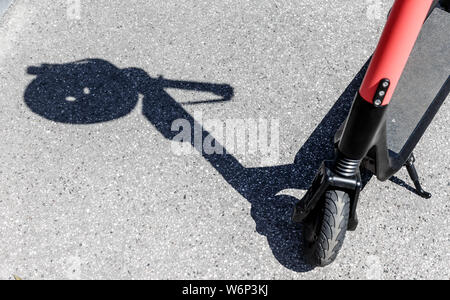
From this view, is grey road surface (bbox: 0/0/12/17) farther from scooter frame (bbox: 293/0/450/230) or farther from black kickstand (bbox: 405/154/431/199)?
black kickstand (bbox: 405/154/431/199)

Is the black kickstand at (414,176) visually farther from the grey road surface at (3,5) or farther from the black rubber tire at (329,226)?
the grey road surface at (3,5)

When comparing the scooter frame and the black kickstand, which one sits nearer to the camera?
the scooter frame

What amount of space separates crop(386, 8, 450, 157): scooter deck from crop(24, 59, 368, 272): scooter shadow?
1.40ft

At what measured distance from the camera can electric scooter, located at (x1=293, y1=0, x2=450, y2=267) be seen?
5.45ft

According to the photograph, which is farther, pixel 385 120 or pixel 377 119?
pixel 385 120

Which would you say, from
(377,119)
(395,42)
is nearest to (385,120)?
(377,119)

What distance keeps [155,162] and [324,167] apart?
1098 mm

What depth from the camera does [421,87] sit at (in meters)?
2.59

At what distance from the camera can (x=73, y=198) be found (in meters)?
2.61

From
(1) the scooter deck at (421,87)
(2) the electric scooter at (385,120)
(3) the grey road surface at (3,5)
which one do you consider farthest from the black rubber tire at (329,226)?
(3) the grey road surface at (3,5)

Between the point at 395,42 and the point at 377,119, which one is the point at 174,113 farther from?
the point at 395,42

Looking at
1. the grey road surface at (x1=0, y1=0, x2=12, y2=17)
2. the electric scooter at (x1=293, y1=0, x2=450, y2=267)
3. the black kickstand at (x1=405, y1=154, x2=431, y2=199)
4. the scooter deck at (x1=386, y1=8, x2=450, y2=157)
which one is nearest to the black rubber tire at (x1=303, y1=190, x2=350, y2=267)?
the electric scooter at (x1=293, y1=0, x2=450, y2=267)

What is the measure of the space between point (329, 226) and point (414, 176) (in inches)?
30.5
